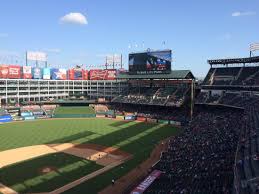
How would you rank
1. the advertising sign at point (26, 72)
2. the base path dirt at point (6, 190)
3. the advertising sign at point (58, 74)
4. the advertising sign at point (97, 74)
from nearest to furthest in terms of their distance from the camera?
the base path dirt at point (6, 190)
the advertising sign at point (26, 72)
the advertising sign at point (58, 74)
the advertising sign at point (97, 74)

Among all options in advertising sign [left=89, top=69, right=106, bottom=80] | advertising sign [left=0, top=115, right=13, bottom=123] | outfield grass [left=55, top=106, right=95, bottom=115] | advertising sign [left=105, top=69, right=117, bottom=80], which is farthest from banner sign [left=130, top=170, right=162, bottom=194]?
advertising sign [left=89, top=69, right=106, bottom=80]

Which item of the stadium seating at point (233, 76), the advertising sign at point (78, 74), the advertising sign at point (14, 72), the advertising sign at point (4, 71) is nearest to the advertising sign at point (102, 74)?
the advertising sign at point (78, 74)

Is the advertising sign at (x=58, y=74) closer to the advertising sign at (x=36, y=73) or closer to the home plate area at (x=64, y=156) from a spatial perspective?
the advertising sign at (x=36, y=73)

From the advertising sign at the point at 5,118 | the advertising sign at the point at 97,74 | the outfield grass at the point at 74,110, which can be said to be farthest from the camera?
the advertising sign at the point at 97,74

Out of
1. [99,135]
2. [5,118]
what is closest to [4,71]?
[5,118]

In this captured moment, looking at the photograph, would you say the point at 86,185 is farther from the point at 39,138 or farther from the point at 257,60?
the point at 257,60

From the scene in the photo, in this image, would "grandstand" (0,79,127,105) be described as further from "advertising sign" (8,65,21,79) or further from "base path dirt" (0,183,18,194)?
"base path dirt" (0,183,18,194)

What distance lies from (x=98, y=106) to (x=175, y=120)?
33.6m

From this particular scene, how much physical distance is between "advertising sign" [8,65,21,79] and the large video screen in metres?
41.9

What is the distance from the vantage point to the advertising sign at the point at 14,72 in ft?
→ 324

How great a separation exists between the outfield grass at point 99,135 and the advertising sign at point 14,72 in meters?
29.6

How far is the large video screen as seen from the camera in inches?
3125

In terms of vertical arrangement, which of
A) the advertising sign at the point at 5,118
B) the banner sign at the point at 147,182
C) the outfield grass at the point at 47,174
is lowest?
the outfield grass at the point at 47,174

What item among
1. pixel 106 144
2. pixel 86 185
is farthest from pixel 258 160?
pixel 106 144
